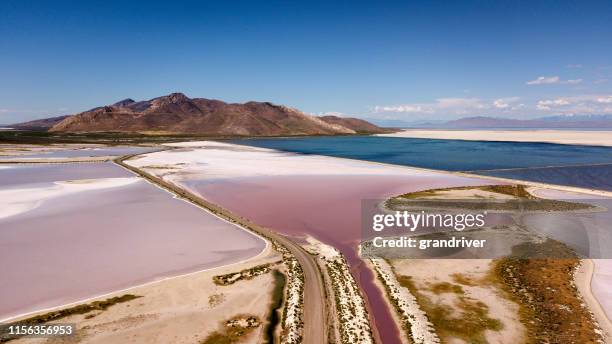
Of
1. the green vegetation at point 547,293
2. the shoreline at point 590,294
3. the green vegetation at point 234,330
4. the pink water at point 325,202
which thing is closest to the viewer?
the green vegetation at point 234,330

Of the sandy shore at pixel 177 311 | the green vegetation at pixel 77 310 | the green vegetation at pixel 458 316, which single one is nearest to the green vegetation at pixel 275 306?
the sandy shore at pixel 177 311

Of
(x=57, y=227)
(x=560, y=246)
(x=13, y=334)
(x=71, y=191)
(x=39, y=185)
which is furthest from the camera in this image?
(x=39, y=185)

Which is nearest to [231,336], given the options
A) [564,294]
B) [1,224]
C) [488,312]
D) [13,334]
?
[13,334]

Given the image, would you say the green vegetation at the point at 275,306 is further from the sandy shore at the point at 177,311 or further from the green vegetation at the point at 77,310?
the green vegetation at the point at 77,310

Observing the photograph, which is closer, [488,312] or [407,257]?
[488,312]

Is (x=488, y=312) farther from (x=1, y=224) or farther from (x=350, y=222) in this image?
(x=1, y=224)

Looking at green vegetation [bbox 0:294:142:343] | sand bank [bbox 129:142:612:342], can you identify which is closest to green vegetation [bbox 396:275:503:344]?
sand bank [bbox 129:142:612:342]

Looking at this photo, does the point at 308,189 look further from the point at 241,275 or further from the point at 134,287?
the point at 134,287
